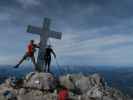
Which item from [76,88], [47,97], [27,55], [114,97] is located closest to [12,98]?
[47,97]

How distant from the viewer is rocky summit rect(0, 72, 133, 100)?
39.5 meters

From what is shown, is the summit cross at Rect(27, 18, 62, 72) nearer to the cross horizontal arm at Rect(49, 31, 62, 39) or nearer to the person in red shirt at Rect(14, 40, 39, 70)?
the cross horizontal arm at Rect(49, 31, 62, 39)

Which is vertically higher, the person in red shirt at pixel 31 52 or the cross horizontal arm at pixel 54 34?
the cross horizontal arm at pixel 54 34

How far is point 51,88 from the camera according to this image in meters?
41.9

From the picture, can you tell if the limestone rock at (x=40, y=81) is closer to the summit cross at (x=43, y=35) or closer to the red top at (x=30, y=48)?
the summit cross at (x=43, y=35)

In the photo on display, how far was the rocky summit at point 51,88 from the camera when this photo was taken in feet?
130

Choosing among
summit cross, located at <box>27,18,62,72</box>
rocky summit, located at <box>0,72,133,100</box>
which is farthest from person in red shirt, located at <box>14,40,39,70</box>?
rocky summit, located at <box>0,72,133,100</box>

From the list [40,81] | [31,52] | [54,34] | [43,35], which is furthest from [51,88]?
[54,34]

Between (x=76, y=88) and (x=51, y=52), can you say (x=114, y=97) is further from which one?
(x=51, y=52)

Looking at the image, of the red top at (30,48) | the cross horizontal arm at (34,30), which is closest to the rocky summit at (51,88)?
the red top at (30,48)

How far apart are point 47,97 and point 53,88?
3.00 metres

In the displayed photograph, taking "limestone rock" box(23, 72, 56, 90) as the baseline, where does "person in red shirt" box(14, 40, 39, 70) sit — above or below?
above

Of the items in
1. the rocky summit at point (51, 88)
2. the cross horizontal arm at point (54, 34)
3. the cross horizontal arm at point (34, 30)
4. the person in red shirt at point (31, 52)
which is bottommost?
the rocky summit at point (51, 88)

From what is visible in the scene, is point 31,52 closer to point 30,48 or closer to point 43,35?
point 30,48
